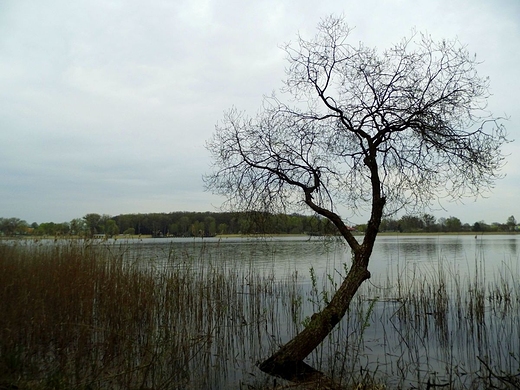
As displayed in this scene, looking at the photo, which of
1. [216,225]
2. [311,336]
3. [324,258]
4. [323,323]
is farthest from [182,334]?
[324,258]

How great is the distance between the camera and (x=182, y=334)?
5926mm

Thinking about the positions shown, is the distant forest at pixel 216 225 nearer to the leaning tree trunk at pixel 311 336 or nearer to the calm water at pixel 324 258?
the calm water at pixel 324 258

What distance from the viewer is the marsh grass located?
4.69 m

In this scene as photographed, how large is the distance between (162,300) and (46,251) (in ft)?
8.47

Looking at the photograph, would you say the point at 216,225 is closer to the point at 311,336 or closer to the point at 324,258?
the point at 311,336

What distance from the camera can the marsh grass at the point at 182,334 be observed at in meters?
4.69

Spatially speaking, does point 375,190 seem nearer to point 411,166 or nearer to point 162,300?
point 411,166

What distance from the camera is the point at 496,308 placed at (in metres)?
9.26

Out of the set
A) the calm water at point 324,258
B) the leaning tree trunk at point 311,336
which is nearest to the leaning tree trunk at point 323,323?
the leaning tree trunk at point 311,336

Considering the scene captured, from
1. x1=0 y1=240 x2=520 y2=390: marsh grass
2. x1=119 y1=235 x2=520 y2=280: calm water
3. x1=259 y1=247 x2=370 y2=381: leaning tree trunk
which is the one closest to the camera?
x1=0 y1=240 x2=520 y2=390: marsh grass

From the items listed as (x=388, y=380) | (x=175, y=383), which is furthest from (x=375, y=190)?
(x=175, y=383)

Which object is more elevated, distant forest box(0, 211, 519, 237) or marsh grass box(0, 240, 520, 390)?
distant forest box(0, 211, 519, 237)

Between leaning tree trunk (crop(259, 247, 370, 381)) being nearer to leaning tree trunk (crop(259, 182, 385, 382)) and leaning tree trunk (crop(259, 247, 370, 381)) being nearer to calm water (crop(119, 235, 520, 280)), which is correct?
leaning tree trunk (crop(259, 182, 385, 382))

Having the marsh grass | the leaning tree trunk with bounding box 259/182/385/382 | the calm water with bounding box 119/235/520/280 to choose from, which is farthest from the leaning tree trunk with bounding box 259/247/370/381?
the calm water with bounding box 119/235/520/280
